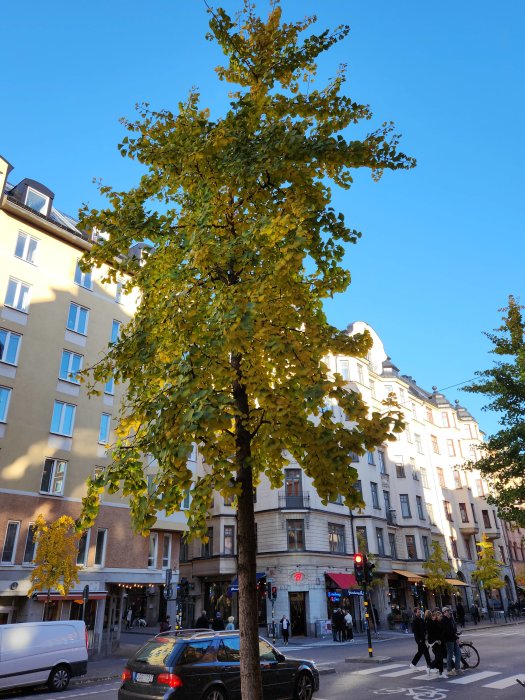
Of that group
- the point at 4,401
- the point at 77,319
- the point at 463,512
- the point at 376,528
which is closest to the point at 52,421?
the point at 4,401

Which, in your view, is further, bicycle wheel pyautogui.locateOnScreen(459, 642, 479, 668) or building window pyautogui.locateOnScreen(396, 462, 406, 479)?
building window pyautogui.locateOnScreen(396, 462, 406, 479)

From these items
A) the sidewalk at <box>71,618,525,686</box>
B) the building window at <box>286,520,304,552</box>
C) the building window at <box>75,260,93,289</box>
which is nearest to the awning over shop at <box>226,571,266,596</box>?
the building window at <box>286,520,304,552</box>

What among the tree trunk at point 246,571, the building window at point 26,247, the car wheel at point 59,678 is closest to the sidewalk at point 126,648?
the car wheel at point 59,678

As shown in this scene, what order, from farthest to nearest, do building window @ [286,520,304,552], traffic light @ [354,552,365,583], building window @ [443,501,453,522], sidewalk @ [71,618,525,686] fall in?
building window @ [443,501,453,522] < building window @ [286,520,304,552] < traffic light @ [354,552,365,583] < sidewalk @ [71,618,525,686]

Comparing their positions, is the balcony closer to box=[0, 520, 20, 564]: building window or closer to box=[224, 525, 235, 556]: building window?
box=[224, 525, 235, 556]: building window

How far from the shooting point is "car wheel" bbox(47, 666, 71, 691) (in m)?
14.0

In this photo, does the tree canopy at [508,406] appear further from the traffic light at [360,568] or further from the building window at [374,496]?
the building window at [374,496]

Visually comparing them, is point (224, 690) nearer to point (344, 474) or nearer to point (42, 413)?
point (344, 474)

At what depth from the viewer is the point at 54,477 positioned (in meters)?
24.4

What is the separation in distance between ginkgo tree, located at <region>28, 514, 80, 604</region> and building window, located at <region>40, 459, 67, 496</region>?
8.60 ft

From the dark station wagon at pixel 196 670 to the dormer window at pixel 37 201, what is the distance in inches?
996

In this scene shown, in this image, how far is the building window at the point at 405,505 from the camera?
151 ft

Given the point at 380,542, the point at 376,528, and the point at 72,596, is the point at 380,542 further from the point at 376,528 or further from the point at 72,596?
the point at 72,596

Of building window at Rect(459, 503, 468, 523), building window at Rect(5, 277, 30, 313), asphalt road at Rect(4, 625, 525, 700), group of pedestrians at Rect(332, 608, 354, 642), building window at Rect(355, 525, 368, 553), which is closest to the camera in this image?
asphalt road at Rect(4, 625, 525, 700)
